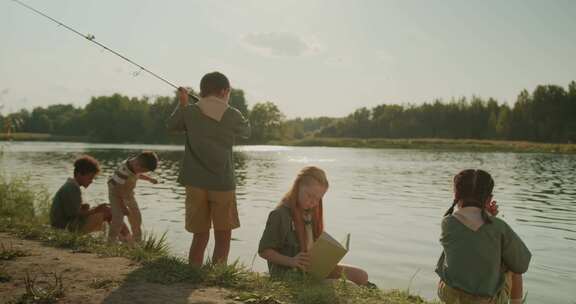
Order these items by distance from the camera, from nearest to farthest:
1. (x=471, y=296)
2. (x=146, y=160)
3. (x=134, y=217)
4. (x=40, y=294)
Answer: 1. (x=40, y=294)
2. (x=471, y=296)
3. (x=146, y=160)
4. (x=134, y=217)

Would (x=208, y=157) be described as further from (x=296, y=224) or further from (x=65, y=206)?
(x=65, y=206)

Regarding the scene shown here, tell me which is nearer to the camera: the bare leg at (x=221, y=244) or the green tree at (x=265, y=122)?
the bare leg at (x=221, y=244)

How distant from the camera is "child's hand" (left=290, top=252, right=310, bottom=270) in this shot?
395 centimetres

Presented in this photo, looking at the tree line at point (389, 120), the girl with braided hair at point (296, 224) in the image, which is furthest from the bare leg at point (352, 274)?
the tree line at point (389, 120)

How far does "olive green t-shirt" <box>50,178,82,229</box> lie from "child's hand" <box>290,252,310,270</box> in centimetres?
358

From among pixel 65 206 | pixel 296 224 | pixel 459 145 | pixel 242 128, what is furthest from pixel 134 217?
pixel 459 145

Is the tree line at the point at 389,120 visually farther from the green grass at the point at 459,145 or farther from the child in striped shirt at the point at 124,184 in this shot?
the child in striped shirt at the point at 124,184

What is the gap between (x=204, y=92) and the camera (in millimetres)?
4500

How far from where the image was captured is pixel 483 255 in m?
3.22

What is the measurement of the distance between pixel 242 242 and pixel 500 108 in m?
85.8

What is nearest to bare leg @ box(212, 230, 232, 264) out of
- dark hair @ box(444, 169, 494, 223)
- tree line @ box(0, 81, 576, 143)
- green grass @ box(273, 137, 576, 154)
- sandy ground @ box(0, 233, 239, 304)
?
sandy ground @ box(0, 233, 239, 304)

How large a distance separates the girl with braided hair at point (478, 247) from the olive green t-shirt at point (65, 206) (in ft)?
15.9

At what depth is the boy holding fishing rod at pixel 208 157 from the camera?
14.4 ft

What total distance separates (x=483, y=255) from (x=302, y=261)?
1.43 m
